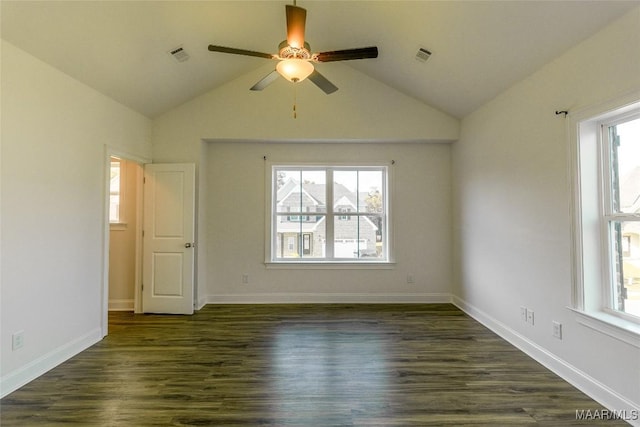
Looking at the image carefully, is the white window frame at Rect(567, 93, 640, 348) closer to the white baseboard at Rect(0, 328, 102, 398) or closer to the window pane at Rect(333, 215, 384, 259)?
the window pane at Rect(333, 215, 384, 259)

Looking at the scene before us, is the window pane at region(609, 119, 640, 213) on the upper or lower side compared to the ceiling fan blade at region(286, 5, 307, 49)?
lower

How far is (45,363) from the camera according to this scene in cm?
258

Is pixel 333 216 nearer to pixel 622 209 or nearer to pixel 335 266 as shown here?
pixel 335 266

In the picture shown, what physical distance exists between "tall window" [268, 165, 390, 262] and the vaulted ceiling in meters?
1.52

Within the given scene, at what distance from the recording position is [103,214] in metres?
3.31

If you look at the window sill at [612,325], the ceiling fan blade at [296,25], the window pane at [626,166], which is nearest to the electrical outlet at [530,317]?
the window sill at [612,325]

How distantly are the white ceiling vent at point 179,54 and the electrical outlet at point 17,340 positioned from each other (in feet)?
9.34

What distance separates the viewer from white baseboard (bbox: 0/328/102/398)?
2.28 m

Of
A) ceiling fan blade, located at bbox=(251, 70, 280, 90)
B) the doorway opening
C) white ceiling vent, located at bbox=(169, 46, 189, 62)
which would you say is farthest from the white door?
ceiling fan blade, located at bbox=(251, 70, 280, 90)

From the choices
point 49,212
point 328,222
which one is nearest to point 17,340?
point 49,212

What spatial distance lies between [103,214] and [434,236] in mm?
4286

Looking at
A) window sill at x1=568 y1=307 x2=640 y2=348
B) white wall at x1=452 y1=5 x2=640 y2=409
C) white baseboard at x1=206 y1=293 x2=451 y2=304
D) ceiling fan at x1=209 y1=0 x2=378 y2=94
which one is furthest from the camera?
white baseboard at x1=206 y1=293 x2=451 y2=304

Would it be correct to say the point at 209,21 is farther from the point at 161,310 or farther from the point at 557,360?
the point at 557,360

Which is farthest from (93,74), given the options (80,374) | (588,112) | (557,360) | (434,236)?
(557,360)
